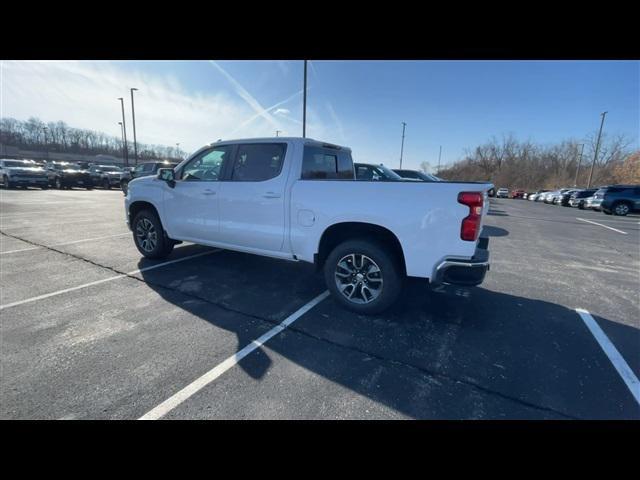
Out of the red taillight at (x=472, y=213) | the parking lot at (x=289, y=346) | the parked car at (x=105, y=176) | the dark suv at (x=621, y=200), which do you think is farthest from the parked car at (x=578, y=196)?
the parked car at (x=105, y=176)

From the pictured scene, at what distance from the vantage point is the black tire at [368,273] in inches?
130

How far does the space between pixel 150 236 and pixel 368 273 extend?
13.5ft

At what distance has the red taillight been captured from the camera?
2.80 meters

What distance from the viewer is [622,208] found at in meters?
18.5

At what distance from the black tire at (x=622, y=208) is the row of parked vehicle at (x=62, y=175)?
27378mm

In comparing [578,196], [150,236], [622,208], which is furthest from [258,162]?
[578,196]

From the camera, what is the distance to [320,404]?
6.98 feet

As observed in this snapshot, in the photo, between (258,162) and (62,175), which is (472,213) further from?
(62,175)

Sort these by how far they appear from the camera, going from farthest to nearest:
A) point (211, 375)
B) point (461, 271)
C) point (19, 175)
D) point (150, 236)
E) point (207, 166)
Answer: point (19, 175), point (150, 236), point (207, 166), point (461, 271), point (211, 375)

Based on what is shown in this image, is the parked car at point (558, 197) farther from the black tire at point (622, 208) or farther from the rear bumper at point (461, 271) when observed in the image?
the rear bumper at point (461, 271)
